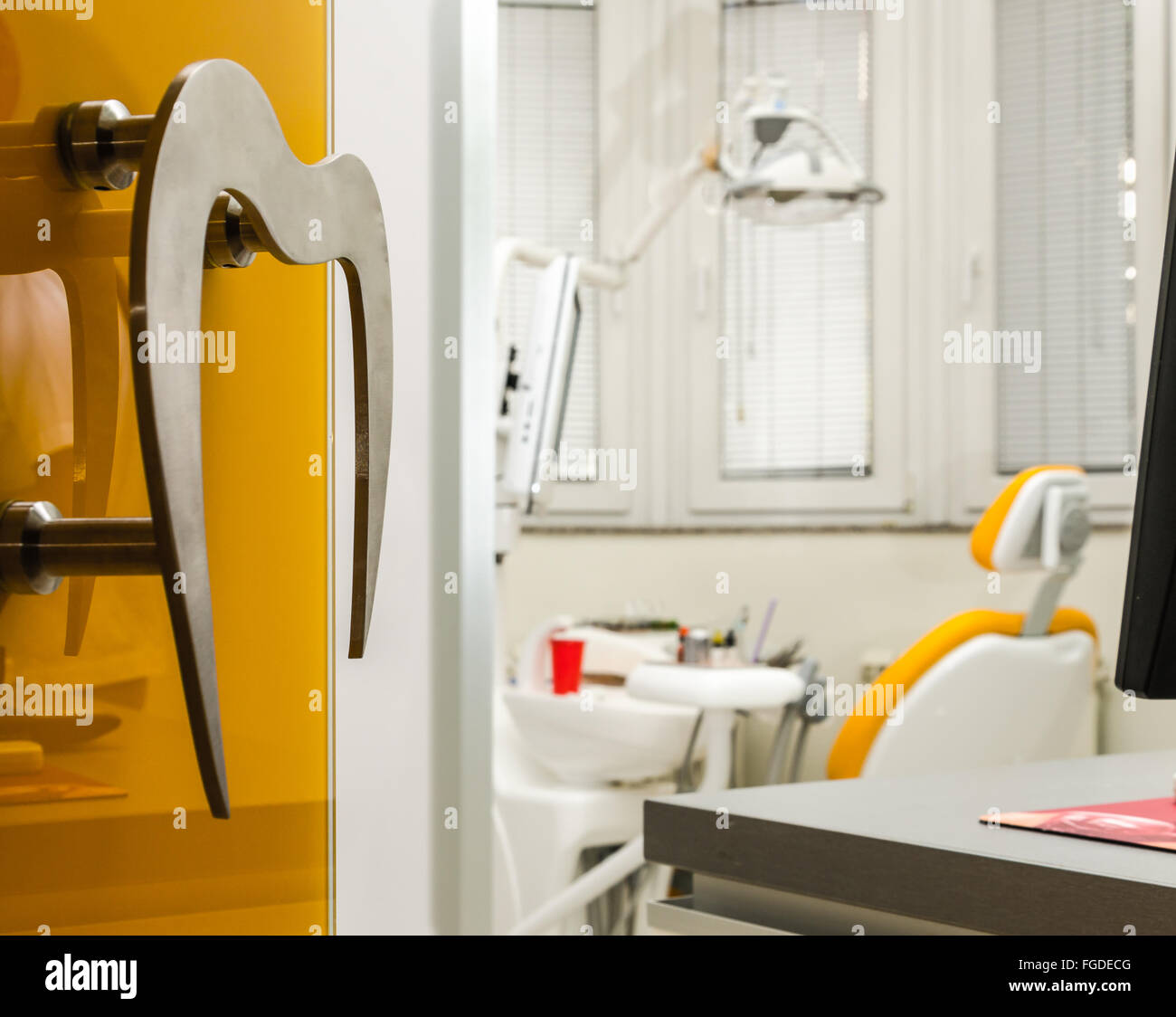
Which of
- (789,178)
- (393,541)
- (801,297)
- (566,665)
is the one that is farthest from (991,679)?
(393,541)

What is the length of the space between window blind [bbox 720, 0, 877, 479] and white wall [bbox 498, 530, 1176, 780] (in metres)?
0.21

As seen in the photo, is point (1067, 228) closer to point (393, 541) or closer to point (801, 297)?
point (801, 297)

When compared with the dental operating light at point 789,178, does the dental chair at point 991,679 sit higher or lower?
lower

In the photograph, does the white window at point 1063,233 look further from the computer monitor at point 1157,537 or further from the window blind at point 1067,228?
the computer monitor at point 1157,537

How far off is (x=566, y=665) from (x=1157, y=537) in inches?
71.5

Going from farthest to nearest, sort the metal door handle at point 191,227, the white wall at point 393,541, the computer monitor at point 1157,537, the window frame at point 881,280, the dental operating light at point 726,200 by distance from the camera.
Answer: the window frame at point 881,280 < the dental operating light at point 726,200 < the computer monitor at point 1157,537 < the white wall at point 393,541 < the metal door handle at point 191,227

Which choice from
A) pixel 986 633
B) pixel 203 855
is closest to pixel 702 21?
pixel 986 633

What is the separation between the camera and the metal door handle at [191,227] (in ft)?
0.86

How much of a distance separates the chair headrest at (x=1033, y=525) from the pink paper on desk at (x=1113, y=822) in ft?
3.26

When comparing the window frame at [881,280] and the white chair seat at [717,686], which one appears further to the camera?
the window frame at [881,280]

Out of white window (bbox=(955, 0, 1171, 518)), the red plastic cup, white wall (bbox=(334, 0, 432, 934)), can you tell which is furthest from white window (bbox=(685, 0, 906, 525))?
white wall (bbox=(334, 0, 432, 934))

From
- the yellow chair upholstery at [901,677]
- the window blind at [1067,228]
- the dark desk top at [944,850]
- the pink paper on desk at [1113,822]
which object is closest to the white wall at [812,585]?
the window blind at [1067,228]

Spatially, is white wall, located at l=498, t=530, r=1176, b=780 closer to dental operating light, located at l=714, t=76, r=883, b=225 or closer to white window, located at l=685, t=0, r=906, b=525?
white window, located at l=685, t=0, r=906, b=525
